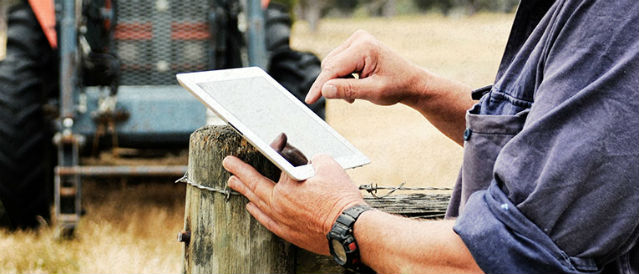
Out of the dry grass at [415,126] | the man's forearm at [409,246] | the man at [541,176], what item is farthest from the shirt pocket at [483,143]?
the dry grass at [415,126]

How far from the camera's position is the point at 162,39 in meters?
5.18

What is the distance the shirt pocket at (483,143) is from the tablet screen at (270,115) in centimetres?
39

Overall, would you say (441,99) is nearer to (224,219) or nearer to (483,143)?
(483,143)

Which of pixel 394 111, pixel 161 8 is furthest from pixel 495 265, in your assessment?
pixel 394 111

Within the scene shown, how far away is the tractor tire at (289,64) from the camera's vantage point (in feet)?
16.8

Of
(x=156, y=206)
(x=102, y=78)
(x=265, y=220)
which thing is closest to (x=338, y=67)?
(x=265, y=220)

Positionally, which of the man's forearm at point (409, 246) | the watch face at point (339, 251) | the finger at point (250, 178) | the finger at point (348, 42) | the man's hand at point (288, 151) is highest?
the finger at point (348, 42)

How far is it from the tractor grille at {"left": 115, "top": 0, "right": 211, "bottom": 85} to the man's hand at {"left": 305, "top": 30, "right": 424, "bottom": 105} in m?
3.06

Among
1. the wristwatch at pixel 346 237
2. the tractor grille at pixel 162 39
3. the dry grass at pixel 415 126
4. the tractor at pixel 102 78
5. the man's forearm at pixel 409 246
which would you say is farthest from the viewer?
the dry grass at pixel 415 126

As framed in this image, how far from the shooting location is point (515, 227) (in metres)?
1.47

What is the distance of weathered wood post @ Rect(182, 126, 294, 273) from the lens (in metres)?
1.90

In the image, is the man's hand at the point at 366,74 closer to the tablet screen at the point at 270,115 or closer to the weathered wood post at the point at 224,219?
the tablet screen at the point at 270,115

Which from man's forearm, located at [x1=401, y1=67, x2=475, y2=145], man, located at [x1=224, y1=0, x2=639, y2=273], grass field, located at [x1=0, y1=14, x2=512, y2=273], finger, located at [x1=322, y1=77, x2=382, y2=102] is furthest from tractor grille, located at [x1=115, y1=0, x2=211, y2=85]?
man, located at [x1=224, y1=0, x2=639, y2=273]

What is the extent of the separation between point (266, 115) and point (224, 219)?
0.28m
